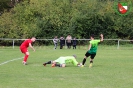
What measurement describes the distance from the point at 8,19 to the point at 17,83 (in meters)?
35.3

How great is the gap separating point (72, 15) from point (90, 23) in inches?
108

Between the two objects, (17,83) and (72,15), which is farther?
(72,15)

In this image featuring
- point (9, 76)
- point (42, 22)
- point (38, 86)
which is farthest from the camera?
point (42, 22)

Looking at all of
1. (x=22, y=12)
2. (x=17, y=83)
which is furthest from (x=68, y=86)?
(x=22, y=12)

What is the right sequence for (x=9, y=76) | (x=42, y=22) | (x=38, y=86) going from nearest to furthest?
(x=38, y=86) < (x=9, y=76) < (x=42, y=22)

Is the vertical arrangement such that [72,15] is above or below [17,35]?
above

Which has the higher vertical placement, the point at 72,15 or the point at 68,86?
the point at 72,15

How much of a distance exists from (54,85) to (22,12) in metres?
36.6

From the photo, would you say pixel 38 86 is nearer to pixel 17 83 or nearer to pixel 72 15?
pixel 17 83

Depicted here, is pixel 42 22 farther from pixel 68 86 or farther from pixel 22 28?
pixel 68 86

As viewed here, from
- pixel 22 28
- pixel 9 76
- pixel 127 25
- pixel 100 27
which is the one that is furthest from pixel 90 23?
pixel 9 76

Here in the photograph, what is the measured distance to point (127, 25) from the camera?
44219 mm

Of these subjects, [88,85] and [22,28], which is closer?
[88,85]

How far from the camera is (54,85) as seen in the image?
34.8ft
